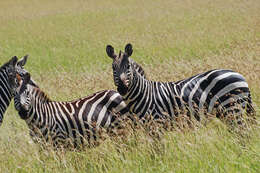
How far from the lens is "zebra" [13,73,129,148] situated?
5656 millimetres

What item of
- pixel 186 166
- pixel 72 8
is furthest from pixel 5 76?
pixel 72 8

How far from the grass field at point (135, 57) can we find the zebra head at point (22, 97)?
51cm

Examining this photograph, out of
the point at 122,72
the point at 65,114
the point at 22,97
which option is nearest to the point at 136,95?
the point at 122,72

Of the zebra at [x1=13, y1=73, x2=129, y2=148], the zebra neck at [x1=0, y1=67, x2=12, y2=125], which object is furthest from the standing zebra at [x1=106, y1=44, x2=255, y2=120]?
the zebra neck at [x1=0, y1=67, x2=12, y2=125]

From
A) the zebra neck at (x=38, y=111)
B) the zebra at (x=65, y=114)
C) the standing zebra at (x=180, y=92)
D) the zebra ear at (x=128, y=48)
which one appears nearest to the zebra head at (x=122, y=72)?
the standing zebra at (x=180, y=92)

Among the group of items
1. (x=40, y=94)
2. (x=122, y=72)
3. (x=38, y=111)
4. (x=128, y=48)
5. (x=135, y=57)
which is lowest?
(x=135, y=57)

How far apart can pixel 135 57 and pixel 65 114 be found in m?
11.4

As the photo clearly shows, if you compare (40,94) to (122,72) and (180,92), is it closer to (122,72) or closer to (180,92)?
(122,72)

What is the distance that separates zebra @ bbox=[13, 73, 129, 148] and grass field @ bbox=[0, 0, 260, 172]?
393mm

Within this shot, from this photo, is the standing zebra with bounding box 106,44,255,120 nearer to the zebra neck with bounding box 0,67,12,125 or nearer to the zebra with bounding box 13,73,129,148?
the zebra with bounding box 13,73,129,148

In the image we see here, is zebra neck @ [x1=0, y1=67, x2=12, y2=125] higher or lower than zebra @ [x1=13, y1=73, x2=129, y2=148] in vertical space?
higher

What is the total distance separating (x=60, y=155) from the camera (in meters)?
5.22

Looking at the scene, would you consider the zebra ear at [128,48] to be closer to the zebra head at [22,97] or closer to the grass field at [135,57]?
the grass field at [135,57]

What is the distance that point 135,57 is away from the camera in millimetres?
17422
